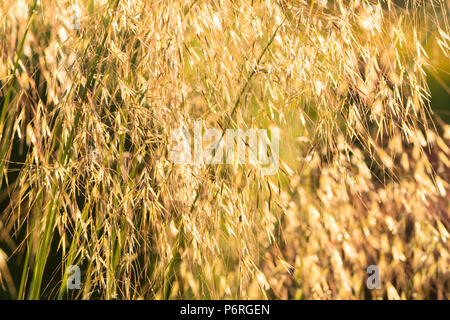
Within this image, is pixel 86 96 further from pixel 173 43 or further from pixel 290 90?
pixel 290 90

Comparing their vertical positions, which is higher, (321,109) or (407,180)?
(407,180)

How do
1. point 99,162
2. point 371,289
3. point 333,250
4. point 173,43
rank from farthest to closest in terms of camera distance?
point 371,289 → point 333,250 → point 99,162 → point 173,43

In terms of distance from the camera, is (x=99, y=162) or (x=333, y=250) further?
(x=333, y=250)

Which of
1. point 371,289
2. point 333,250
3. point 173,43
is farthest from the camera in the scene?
point 371,289

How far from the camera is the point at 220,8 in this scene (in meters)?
0.78

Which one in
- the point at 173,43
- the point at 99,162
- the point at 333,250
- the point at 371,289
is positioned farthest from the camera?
the point at 371,289

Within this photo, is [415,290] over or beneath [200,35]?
beneath
